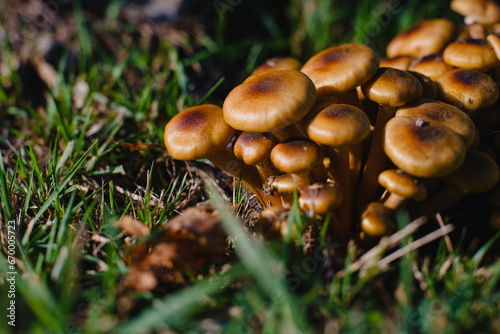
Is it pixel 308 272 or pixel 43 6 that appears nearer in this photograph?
pixel 308 272

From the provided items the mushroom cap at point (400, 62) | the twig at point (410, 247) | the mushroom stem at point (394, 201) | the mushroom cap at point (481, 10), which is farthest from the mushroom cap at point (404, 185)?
the mushroom cap at point (481, 10)

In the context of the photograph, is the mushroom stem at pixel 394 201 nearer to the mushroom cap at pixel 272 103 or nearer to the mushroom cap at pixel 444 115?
the mushroom cap at pixel 444 115

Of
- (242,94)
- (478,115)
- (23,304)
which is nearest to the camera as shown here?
(23,304)

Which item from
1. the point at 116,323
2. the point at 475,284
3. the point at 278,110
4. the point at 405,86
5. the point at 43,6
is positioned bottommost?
the point at 475,284

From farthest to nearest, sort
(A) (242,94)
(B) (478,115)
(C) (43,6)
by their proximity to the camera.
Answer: (C) (43,6)
(B) (478,115)
(A) (242,94)

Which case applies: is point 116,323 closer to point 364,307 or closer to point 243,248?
point 243,248

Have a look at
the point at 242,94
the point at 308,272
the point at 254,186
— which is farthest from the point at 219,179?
the point at 308,272
